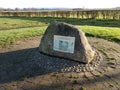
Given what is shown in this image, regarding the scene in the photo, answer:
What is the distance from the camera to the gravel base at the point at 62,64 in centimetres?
777

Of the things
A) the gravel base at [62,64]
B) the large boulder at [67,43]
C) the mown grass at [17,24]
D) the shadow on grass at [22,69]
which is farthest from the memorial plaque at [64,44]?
the mown grass at [17,24]

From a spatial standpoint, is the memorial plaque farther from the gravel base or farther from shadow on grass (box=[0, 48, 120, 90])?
shadow on grass (box=[0, 48, 120, 90])

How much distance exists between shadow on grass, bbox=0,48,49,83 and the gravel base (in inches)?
8.3

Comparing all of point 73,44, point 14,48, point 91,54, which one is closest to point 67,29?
point 73,44

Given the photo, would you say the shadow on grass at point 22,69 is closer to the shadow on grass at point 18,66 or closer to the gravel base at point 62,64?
the shadow on grass at point 18,66

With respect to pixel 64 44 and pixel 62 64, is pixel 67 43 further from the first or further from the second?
pixel 62 64

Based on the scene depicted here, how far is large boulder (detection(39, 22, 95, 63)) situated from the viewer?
8.03 meters

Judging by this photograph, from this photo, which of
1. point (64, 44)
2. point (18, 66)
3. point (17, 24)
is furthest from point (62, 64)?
point (17, 24)

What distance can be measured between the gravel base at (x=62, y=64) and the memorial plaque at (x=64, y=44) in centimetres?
32

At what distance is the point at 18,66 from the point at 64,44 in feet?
5.32

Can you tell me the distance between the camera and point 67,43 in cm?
814

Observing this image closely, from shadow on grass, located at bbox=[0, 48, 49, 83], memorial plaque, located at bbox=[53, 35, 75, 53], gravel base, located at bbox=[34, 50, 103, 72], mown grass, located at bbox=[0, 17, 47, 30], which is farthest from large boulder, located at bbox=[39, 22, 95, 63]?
mown grass, located at bbox=[0, 17, 47, 30]

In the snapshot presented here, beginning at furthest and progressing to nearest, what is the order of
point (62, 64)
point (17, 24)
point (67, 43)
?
point (17, 24) < point (67, 43) < point (62, 64)

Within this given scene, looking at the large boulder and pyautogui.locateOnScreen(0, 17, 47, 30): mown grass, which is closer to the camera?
the large boulder
